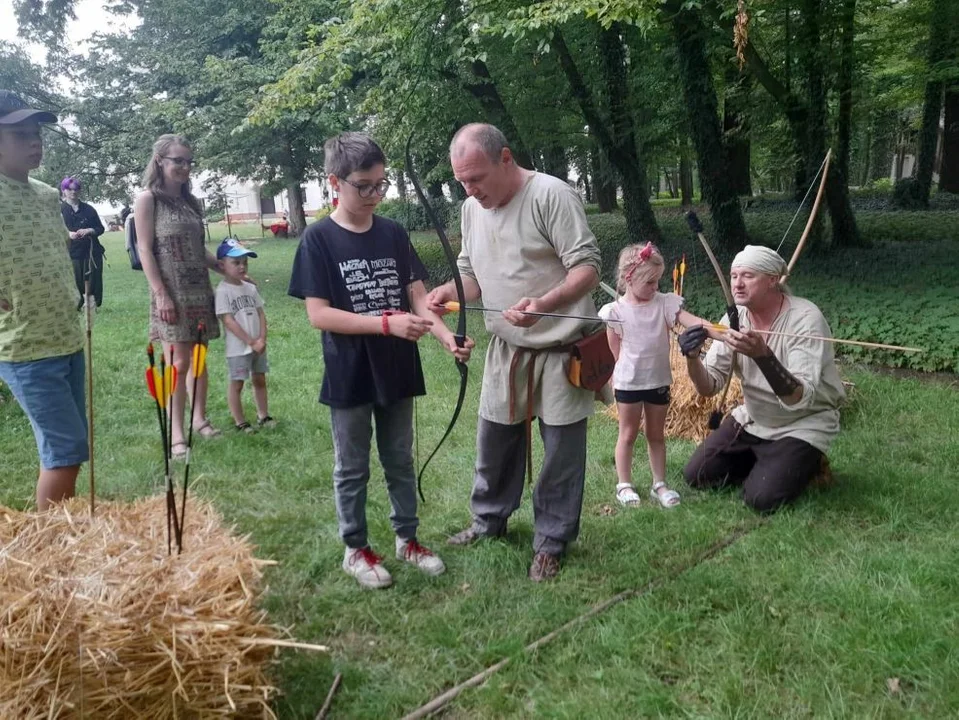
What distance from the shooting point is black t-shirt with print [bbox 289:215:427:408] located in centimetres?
249

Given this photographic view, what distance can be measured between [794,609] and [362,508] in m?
1.52

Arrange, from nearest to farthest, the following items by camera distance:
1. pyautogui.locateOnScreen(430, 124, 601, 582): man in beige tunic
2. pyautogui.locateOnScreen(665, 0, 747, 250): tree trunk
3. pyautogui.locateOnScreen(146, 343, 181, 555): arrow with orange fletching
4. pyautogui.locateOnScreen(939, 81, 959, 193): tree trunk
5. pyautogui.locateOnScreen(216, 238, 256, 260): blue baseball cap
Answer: pyautogui.locateOnScreen(146, 343, 181, 555): arrow with orange fletching → pyautogui.locateOnScreen(430, 124, 601, 582): man in beige tunic → pyautogui.locateOnScreen(216, 238, 256, 260): blue baseball cap → pyautogui.locateOnScreen(665, 0, 747, 250): tree trunk → pyautogui.locateOnScreen(939, 81, 959, 193): tree trunk

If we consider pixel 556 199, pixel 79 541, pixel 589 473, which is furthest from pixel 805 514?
pixel 79 541

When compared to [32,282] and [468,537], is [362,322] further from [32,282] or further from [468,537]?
[32,282]

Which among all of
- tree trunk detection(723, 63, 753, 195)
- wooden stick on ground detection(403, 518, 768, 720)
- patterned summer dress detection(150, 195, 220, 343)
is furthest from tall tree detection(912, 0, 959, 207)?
patterned summer dress detection(150, 195, 220, 343)

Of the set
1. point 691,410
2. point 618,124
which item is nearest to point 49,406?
point 691,410

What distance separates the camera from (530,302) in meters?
2.55

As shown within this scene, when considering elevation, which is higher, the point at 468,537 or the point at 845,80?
the point at 845,80

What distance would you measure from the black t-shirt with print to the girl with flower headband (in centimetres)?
124

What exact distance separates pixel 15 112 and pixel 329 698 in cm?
217

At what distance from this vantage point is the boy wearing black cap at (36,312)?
8.36ft

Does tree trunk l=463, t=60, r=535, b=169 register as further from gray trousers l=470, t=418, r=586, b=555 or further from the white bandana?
gray trousers l=470, t=418, r=586, b=555

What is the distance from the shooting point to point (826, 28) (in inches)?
327

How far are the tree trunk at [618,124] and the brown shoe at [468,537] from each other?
7.51m
